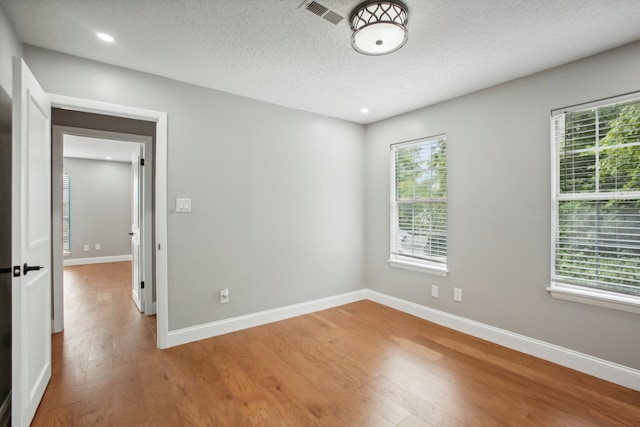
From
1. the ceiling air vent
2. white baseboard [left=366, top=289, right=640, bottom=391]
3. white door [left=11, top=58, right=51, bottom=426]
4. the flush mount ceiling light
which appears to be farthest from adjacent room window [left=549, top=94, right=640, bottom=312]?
white door [left=11, top=58, right=51, bottom=426]

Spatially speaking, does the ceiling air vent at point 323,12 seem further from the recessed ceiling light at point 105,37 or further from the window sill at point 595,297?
the window sill at point 595,297

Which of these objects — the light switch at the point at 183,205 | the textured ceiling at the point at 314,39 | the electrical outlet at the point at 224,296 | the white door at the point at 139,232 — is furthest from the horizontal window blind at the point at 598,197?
the white door at the point at 139,232

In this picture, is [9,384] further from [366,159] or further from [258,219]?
[366,159]

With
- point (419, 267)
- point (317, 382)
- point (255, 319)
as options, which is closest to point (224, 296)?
point (255, 319)

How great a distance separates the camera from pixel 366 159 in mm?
4246

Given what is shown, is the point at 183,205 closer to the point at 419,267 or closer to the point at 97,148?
the point at 419,267

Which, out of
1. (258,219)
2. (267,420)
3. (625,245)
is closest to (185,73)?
(258,219)

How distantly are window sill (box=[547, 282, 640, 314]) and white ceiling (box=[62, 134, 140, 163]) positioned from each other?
5966 mm

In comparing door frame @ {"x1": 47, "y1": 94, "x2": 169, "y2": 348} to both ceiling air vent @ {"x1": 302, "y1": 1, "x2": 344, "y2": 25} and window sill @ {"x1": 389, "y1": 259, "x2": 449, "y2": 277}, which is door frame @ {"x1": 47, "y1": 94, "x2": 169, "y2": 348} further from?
window sill @ {"x1": 389, "y1": 259, "x2": 449, "y2": 277}

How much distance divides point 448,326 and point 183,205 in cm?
300

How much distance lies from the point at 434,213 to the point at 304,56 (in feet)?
7.23

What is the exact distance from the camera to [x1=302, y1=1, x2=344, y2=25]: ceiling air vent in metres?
1.74

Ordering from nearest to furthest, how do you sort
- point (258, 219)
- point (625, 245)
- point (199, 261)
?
point (625, 245), point (199, 261), point (258, 219)

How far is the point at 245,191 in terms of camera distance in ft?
10.5
